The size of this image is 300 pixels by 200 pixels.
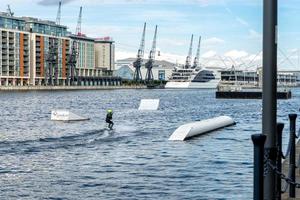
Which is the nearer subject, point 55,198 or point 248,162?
point 55,198

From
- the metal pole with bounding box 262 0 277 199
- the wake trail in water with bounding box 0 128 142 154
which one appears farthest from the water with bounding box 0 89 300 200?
the metal pole with bounding box 262 0 277 199

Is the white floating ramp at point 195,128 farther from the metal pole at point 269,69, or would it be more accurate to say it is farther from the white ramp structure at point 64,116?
the metal pole at point 269,69

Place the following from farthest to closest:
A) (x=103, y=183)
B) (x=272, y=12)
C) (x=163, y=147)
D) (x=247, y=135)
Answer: (x=247, y=135)
(x=163, y=147)
(x=103, y=183)
(x=272, y=12)

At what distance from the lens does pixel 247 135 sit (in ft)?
147

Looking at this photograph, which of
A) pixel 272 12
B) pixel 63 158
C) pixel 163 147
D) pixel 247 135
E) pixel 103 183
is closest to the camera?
pixel 272 12

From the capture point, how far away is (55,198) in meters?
18.9

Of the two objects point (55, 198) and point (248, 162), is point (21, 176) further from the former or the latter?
point (248, 162)

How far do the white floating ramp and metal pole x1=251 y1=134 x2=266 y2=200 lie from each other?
3170 cm

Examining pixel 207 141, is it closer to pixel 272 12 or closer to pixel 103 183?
pixel 103 183

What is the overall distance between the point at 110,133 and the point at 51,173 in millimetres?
21311

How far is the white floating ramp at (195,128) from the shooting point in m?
41.3

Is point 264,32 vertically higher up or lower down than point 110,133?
higher up

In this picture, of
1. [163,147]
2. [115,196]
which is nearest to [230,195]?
[115,196]

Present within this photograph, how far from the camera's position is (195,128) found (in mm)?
44188
